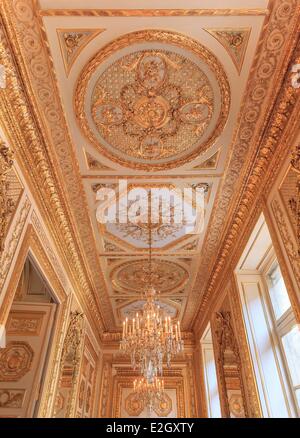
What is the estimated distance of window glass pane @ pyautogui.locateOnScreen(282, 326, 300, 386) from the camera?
13.1 ft

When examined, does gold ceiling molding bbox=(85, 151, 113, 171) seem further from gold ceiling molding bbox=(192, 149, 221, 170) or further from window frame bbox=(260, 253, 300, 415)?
window frame bbox=(260, 253, 300, 415)

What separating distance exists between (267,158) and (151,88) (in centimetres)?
165

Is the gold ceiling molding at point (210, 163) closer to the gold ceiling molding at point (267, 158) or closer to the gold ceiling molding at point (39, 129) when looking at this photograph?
the gold ceiling molding at point (267, 158)

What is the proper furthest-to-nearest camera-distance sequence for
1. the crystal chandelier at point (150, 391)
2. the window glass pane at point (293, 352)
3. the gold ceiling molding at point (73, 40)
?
the crystal chandelier at point (150, 391)
the window glass pane at point (293, 352)
the gold ceiling molding at point (73, 40)

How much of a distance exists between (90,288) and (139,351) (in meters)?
2.40

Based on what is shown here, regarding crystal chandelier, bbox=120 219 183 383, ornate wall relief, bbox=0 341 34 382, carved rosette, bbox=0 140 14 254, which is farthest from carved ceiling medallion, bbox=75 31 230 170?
ornate wall relief, bbox=0 341 34 382

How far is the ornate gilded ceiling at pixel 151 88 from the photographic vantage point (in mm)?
2709

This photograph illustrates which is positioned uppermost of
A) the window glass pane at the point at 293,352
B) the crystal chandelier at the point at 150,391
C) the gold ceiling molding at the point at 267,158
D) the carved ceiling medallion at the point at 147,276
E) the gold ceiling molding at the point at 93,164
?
the carved ceiling medallion at the point at 147,276

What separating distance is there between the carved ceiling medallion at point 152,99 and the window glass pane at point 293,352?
2785 mm

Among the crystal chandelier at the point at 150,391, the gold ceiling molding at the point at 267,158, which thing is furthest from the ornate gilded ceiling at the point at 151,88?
the crystal chandelier at the point at 150,391

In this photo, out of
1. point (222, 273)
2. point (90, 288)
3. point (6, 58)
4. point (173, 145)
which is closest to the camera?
point (6, 58)

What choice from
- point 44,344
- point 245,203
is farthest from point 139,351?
point 245,203

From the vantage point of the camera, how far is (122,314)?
28.7ft

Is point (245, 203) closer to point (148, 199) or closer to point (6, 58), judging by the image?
point (148, 199)
